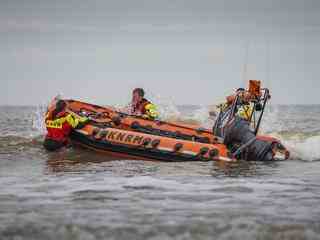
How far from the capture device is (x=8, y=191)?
6613 millimetres

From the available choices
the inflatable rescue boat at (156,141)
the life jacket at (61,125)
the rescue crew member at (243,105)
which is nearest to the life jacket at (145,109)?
the inflatable rescue boat at (156,141)

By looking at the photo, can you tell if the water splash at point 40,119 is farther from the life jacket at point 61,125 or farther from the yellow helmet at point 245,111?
the yellow helmet at point 245,111

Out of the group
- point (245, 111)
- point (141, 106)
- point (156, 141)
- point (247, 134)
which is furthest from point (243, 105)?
point (141, 106)

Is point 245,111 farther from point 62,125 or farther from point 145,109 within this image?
point 62,125

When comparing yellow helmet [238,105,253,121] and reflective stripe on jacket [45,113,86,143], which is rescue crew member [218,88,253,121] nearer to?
yellow helmet [238,105,253,121]

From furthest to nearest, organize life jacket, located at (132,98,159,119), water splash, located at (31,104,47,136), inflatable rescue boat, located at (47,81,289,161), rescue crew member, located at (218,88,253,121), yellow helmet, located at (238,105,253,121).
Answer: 1. water splash, located at (31,104,47,136)
2. life jacket, located at (132,98,159,119)
3. yellow helmet, located at (238,105,253,121)
4. rescue crew member, located at (218,88,253,121)
5. inflatable rescue boat, located at (47,81,289,161)

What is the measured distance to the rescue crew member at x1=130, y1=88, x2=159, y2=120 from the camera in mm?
12309

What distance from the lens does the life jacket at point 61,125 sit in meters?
10.9

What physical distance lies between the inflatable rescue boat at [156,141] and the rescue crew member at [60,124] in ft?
0.56

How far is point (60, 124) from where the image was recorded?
1084 cm

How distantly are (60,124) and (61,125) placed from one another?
0.03m

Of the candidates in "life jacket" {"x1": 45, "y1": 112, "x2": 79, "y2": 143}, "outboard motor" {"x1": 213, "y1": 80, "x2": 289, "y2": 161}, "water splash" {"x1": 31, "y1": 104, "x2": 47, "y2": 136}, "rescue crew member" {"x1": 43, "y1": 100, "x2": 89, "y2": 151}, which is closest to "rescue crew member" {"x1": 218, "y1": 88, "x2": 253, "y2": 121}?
"outboard motor" {"x1": 213, "y1": 80, "x2": 289, "y2": 161}

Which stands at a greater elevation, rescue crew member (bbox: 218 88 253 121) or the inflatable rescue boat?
rescue crew member (bbox: 218 88 253 121)

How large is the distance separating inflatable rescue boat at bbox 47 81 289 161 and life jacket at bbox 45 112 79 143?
0.18 m
